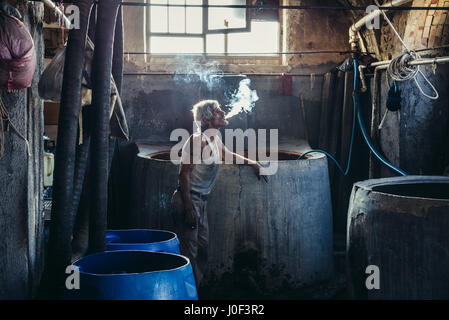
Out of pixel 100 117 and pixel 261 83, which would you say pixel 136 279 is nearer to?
pixel 100 117

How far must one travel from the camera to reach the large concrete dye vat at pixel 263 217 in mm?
5562

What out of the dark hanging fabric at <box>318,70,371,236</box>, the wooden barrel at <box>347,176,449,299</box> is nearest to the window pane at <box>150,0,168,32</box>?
the dark hanging fabric at <box>318,70,371,236</box>

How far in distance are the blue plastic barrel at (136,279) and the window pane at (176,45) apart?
22.8ft

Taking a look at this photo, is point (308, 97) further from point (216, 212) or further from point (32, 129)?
point (32, 129)

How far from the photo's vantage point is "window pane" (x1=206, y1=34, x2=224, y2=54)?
371 inches

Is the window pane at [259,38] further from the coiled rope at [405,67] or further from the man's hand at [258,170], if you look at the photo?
the man's hand at [258,170]

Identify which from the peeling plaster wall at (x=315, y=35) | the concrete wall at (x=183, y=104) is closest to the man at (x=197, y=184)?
the concrete wall at (x=183, y=104)

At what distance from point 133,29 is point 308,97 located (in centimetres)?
330

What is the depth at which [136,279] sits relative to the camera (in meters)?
2.36

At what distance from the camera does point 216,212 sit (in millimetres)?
5559

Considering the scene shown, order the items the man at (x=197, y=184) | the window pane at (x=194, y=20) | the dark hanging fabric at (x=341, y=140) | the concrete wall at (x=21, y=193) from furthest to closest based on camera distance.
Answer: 1. the window pane at (x=194, y=20)
2. the dark hanging fabric at (x=341, y=140)
3. the man at (x=197, y=184)
4. the concrete wall at (x=21, y=193)

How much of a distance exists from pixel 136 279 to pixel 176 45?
24.9 feet

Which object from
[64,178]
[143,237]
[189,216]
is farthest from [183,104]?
[64,178]
